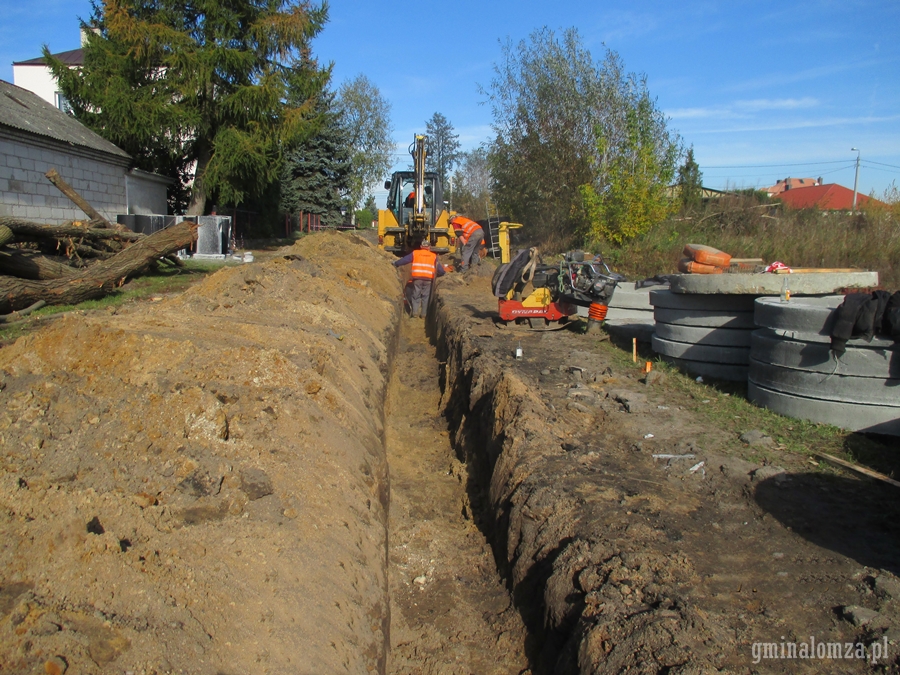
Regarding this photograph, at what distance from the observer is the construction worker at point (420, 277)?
13023 mm

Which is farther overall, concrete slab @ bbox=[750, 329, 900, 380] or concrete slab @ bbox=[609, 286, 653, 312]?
concrete slab @ bbox=[609, 286, 653, 312]

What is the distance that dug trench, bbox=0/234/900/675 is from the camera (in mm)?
2615

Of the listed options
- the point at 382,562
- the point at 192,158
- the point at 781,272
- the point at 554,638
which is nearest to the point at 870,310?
the point at 781,272

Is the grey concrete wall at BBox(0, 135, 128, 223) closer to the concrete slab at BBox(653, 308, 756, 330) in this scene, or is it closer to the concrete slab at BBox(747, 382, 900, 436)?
the concrete slab at BBox(653, 308, 756, 330)

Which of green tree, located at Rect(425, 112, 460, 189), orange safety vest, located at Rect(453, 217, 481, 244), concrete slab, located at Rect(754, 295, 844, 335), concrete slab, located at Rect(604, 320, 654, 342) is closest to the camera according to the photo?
concrete slab, located at Rect(754, 295, 844, 335)

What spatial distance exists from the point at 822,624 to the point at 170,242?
12.6 meters

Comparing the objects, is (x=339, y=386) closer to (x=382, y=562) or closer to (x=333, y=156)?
(x=382, y=562)

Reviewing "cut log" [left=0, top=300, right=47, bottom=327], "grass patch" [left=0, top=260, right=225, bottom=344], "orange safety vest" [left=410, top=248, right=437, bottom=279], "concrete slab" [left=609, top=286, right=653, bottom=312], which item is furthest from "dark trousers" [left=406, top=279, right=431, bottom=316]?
"cut log" [left=0, top=300, right=47, bottom=327]

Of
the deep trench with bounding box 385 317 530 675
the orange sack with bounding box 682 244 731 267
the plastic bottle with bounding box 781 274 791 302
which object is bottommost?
the deep trench with bounding box 385 317 530 675

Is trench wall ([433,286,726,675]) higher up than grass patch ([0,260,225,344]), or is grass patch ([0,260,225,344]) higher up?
grass patch ([0,260,225,344])

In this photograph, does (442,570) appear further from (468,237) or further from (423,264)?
(468,237)

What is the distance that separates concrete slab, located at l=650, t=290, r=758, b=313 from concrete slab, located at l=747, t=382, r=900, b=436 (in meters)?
1.41

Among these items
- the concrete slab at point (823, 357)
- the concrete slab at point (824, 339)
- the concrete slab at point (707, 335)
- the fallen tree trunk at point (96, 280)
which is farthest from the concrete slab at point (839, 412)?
the fallen tree trunk at point (96, 280)

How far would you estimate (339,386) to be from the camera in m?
5.79
